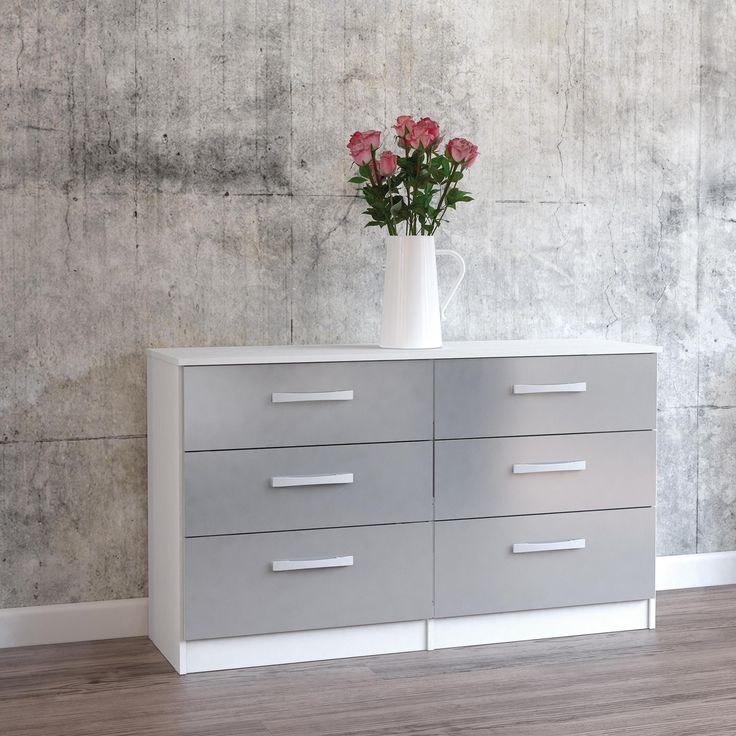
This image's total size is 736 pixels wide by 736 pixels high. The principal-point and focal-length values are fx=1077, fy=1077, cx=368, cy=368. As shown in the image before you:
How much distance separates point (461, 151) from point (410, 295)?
42 centimetres

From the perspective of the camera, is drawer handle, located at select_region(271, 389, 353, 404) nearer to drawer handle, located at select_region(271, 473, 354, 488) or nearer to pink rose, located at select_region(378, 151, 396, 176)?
drawer handle, located at select_region(271, 473, 354, 488)

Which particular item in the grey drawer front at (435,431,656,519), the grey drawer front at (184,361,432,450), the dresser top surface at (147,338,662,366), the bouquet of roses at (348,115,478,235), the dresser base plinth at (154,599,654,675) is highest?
the bouquet of roses at (348,115,478,235)

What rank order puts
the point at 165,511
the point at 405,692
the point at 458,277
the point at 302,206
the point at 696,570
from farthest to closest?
the point at 696,570 → the point at 458,277 → the point at 302,206 → the point at 165,511 → the point at 405,692

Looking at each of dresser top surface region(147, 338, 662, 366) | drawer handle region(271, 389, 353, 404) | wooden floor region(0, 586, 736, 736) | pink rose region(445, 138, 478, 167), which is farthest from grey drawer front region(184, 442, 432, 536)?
pink rose region(445, 138, 478, 167)

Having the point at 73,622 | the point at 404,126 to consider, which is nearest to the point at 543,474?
the point at 404,126

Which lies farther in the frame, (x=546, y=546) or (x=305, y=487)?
(x=546, y=546)

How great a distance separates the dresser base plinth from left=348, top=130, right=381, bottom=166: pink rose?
4.20ft

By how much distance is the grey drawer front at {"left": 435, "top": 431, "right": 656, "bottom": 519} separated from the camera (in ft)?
9.62

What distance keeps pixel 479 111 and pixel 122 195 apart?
1.14 metres

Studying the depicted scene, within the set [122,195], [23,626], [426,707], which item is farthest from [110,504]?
[426,707]

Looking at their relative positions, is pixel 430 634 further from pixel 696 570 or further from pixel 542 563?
pixel 696 570

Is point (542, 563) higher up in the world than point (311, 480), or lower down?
lower down

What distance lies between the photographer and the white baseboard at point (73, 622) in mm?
2994

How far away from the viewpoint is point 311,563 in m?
2.81
